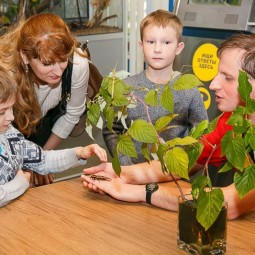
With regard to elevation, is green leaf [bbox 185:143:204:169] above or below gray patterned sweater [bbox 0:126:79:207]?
above

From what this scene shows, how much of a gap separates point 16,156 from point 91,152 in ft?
0.86

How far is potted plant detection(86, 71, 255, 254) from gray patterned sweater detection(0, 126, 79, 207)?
1.47 feet

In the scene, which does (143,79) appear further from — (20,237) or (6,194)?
(20,237)

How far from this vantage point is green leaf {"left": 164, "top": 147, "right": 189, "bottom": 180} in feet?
3.46

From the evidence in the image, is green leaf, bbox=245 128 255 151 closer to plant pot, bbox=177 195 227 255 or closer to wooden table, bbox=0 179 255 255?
plant pot, bbox=177 195 227 255

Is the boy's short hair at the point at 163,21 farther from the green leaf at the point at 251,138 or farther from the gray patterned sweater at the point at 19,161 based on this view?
the green leaf at the point at 251,138

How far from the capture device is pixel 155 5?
4.02 metres

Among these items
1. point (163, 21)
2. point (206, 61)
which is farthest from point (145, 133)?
point (206, 61)

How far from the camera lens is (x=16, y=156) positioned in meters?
1.79

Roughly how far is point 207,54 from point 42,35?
1420mm

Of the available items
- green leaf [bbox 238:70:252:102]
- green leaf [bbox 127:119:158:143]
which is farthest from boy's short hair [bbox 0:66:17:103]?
green leaf [bbox 238:70:252:102]

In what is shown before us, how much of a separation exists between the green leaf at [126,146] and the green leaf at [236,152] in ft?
0.73

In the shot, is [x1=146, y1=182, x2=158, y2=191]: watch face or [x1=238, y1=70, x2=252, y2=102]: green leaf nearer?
[x1=238, y1=70, x2=252, y2=102]: green leaf

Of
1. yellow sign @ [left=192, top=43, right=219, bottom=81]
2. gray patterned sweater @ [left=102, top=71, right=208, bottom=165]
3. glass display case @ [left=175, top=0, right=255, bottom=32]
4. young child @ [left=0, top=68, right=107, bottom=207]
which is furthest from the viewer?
yellow sign @ [left=192, top=43, right=219, bottom=81]
